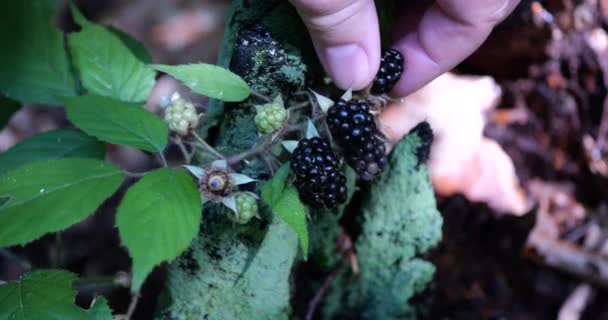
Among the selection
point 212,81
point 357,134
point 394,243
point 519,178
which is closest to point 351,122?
point 357,134

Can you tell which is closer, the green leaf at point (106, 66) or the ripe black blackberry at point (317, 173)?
the ripe black blackberry at point (317, 173)

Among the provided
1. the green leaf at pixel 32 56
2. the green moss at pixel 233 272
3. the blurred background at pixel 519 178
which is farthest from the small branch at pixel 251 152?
the blurred background at pixel 519 178

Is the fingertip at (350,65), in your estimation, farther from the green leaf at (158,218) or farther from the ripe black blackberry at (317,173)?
the green leaf at (158,218)

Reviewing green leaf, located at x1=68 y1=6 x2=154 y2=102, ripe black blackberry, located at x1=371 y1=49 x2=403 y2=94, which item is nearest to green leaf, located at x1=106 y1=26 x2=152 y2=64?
green leaf, located at x1=68 y1=6 x2=154 y2=102

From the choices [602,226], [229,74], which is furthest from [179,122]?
[602,226]

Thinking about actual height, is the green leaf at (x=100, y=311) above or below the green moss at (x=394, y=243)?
above

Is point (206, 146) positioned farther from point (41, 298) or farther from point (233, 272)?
point (41, 298)
